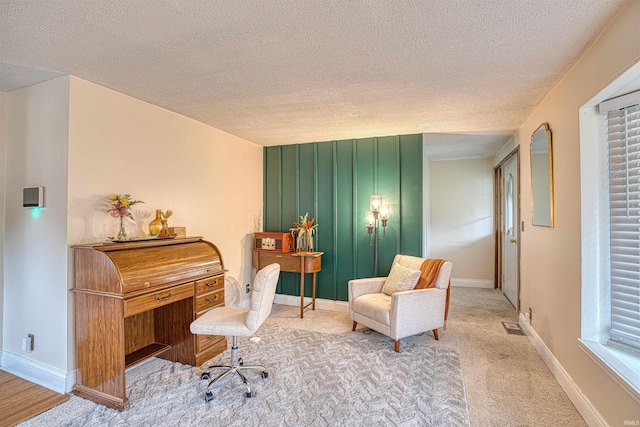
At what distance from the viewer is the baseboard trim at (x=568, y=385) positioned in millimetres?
1865

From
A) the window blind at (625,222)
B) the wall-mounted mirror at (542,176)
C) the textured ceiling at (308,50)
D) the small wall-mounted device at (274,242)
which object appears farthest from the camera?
the small wall-mounted device at (274,242)

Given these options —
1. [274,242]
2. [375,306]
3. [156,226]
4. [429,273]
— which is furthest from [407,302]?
[156,226]

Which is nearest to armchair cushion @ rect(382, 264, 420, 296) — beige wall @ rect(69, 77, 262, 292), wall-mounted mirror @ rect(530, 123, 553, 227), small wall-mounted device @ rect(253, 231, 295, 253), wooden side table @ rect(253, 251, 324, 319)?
wooden side table @ rect(253, 251, 324, 319)

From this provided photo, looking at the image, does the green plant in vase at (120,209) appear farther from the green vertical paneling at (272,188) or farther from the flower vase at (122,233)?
the green vertical paneling at (272,188)

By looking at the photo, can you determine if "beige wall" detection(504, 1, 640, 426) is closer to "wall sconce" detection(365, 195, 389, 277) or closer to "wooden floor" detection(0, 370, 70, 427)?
"wall sconce" detection(365, 195, 389, 277)

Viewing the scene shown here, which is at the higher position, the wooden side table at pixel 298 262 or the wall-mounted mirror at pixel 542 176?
the wall-mounted mirror at pixel 542 176

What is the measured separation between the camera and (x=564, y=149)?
2324 mm

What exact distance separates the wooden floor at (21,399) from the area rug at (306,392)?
0.10 meters

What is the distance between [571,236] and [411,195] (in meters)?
2.03

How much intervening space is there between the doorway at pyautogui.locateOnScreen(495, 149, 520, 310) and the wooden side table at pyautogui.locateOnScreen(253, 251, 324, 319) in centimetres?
285

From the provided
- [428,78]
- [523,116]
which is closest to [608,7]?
[428,78]

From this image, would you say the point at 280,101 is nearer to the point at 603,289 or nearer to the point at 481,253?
the point at 603,289

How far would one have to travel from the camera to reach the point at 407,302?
2.99 metres

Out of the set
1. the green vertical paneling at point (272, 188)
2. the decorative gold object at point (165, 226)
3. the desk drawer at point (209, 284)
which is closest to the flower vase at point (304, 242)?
the green vertical paneling at point (272, 188)
